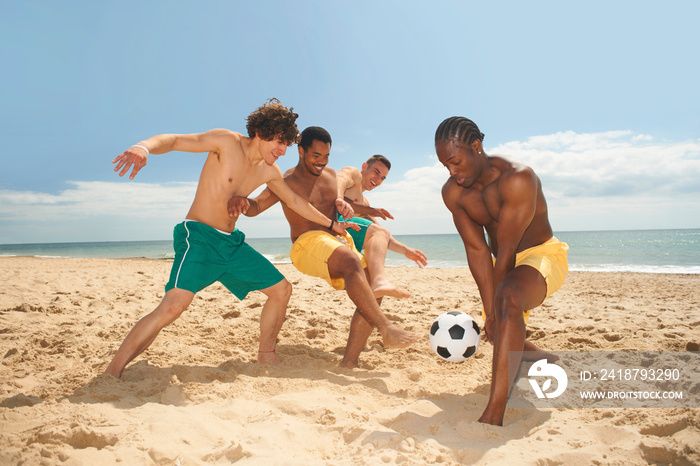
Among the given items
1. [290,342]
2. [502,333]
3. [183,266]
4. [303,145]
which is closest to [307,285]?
[290,342]

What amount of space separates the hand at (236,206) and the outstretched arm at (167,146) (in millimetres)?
462

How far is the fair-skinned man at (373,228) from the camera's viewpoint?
3.84 m

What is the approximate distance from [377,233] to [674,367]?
8.91 ft

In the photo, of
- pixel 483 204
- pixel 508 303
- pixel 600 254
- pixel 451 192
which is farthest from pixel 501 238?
pixel 600 254

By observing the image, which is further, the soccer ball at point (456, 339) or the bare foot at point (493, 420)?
the soccer ball at point (456, 339)

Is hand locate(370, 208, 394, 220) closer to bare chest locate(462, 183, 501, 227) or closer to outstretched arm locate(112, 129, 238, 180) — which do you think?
bare chest locate(462, 183, 501, 227)

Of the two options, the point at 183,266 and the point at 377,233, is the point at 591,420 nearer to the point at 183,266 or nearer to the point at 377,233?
the point at 377,233

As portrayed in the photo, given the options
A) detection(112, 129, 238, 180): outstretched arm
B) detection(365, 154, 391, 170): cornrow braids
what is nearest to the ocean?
detection(365, 154, 391, 170): cornrow braids

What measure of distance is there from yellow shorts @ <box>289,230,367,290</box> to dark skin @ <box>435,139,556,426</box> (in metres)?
1.14

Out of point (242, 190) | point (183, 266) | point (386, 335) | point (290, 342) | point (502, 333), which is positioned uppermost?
point (242, 190)

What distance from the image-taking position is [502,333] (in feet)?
7.63

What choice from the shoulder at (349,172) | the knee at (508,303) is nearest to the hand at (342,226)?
the shoulder at (349,172)

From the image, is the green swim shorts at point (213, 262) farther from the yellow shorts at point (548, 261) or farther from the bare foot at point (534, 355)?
the bare foot at point (534, 355)

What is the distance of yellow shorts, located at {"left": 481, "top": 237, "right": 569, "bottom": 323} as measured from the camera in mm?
2783
